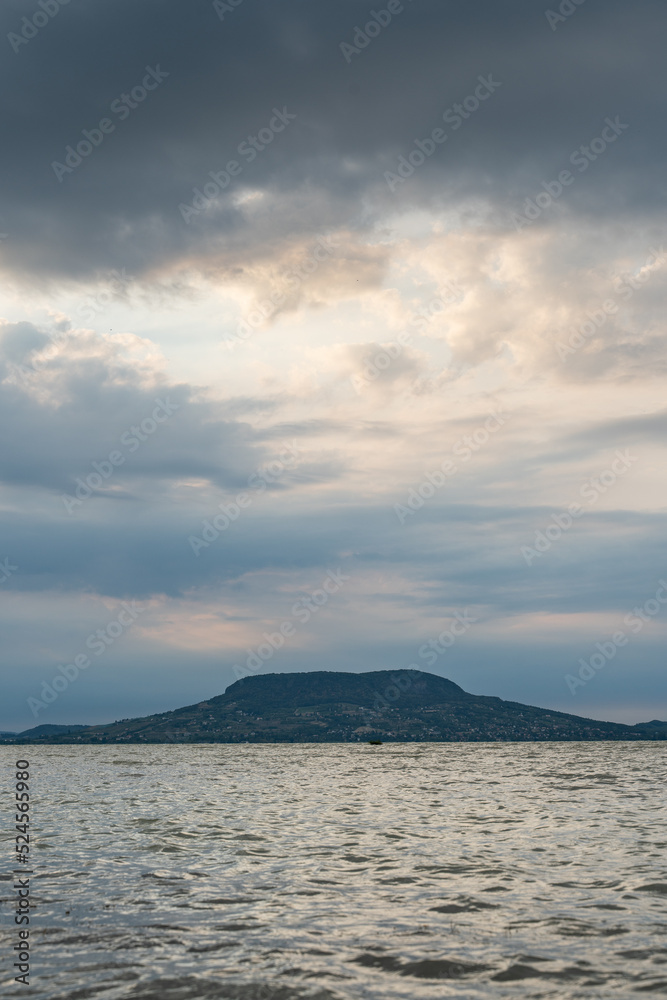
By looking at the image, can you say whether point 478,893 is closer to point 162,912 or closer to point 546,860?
point 546,860

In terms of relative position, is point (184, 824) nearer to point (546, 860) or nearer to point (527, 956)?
point (546, 860)

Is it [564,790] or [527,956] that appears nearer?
[527,956]

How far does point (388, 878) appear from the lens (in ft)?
89.8

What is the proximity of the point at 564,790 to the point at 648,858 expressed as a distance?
38.6 meters

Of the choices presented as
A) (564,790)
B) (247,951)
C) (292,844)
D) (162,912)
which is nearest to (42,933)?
(162,912)

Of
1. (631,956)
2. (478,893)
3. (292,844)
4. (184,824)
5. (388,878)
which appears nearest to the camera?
(631,956)

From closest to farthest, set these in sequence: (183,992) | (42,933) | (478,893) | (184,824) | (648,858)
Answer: (183,992), (42,933), (478,893), (648,858), (184,824)

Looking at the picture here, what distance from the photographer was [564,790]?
219ft

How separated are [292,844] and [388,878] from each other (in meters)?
10.5

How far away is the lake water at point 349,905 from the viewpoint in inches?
635

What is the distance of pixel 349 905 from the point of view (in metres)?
23.3

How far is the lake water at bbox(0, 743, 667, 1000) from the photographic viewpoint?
53.0 ft

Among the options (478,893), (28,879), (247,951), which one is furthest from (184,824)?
(247,951)

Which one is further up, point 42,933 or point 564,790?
point 42,933
